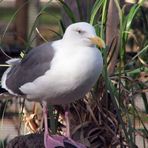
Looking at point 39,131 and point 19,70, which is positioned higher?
point 19,70

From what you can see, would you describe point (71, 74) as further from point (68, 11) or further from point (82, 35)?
point (68, 11)

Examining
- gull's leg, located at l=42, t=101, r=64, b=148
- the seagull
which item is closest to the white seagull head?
the seagull

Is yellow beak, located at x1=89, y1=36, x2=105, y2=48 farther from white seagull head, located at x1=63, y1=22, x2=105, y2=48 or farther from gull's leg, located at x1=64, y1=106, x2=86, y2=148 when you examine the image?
gull's leg, located at x1=64, y1=106, x2=86, y2=148

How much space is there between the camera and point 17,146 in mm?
2178

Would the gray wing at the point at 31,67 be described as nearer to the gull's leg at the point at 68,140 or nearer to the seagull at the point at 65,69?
the seagull at the point at 65,69

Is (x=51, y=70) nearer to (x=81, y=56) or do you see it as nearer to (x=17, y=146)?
(x=81, y=56)

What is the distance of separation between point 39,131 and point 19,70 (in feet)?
0.90

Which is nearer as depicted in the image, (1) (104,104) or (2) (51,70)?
(2) (51,70)

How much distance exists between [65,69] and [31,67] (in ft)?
0.69

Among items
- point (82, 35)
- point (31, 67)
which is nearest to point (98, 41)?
point (82, 35)

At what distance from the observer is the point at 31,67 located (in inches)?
82.1

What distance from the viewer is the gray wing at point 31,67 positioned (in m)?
2.00

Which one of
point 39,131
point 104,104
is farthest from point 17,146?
point 104,104

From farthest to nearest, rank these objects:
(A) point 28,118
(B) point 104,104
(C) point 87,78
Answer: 1. (A) point 28,118
2. (B) point 104,104
3. (C) point 87,78
